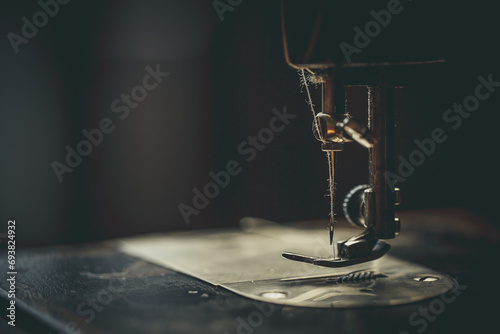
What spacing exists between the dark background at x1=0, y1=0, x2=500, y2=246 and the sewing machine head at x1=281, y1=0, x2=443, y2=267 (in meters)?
0.94

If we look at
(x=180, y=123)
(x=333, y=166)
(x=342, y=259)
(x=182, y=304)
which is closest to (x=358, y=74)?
(x=333, y=166)

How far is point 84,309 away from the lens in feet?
3.19

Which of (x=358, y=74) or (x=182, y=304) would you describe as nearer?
(x=182, y=304)

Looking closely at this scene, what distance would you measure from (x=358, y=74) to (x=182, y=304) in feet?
1.61

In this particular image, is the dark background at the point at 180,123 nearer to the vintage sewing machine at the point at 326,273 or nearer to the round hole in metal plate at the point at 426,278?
the vintage sewing machine at the point at 326,273

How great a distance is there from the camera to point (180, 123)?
209 cm

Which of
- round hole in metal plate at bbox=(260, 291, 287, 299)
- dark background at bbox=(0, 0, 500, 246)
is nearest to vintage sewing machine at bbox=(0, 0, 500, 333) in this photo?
round hole in metal plate at bbox=(260, 291, 287, 299)

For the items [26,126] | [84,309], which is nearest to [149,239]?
[26,126]

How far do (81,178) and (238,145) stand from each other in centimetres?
52

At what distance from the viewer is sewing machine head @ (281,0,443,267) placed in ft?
3.44

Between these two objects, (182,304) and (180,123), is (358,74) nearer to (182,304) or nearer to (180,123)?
(182,304)

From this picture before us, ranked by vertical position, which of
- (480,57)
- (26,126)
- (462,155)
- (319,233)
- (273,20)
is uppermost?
(273,20)

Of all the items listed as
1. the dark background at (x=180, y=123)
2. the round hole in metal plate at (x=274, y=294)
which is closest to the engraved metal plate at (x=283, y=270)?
the round hole in metal plate at (x=274, y=294)

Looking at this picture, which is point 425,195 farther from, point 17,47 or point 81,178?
point 17,47
